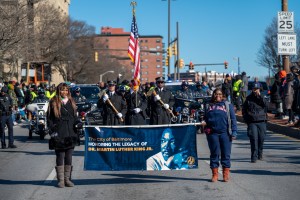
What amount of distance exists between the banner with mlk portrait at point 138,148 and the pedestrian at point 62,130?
32 cm

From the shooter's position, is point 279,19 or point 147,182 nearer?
point 147,182

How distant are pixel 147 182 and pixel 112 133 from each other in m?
1.17

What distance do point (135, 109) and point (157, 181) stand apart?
425 centimetres

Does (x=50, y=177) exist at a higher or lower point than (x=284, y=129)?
lower

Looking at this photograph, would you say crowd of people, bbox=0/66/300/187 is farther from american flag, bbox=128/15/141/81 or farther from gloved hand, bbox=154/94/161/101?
american flag, bbox=128/15/141/81

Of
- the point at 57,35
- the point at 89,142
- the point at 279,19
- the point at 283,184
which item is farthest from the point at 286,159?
the point at 57,35

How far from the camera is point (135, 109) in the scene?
14906mm

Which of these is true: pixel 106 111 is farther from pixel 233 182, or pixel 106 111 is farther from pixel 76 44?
pixel 76 44

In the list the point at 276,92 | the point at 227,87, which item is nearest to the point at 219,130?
the point at 276,92

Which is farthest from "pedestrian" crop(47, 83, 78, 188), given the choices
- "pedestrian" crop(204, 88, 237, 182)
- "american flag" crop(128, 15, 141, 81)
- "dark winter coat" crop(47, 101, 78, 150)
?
"american flag" crop(128, 15, 141, 81)

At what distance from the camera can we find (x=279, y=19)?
20.2 metres

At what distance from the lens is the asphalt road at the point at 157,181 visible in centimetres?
953

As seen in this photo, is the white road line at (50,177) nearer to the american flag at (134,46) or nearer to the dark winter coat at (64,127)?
the dark winter coat at (64,127)

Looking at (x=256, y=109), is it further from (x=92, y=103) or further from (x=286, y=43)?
(x=92, y=103)
